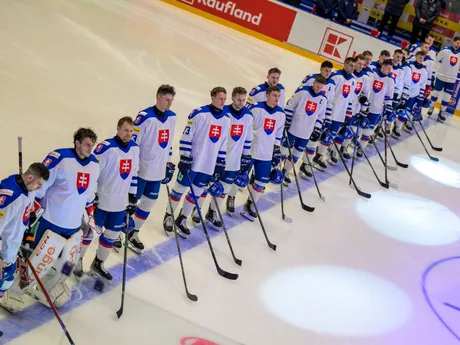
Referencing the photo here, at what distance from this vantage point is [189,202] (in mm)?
6055

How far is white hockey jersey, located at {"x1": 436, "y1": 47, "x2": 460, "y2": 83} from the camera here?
12.7 metres

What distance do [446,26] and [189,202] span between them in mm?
12143

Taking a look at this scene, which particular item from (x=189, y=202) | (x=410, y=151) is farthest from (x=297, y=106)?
(x=410, y=151)

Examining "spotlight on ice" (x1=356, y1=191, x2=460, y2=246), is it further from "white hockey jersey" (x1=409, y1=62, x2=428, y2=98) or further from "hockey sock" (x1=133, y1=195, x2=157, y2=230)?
"hockey sock" (x1=133, y1=195, x2=157, y2=230)

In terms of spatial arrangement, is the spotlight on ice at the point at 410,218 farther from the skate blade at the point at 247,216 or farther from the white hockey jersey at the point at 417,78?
the white hockey jersey at the point at 417,78

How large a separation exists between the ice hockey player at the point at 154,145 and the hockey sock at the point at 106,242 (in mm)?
331

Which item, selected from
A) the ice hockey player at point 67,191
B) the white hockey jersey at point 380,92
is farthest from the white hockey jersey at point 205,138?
the white hockey jersey at point 380,92

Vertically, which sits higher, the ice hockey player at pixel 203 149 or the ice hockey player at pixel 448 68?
the ice hockey player at pixel 448 68

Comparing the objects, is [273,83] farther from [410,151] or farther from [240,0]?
[240,0]

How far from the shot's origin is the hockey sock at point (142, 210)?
18.2 ft

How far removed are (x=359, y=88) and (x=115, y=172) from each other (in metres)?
4.83

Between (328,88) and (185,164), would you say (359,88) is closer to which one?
(328,88)

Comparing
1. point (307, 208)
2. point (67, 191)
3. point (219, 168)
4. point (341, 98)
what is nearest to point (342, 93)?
point (341, 98)

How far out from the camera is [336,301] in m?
5.92
